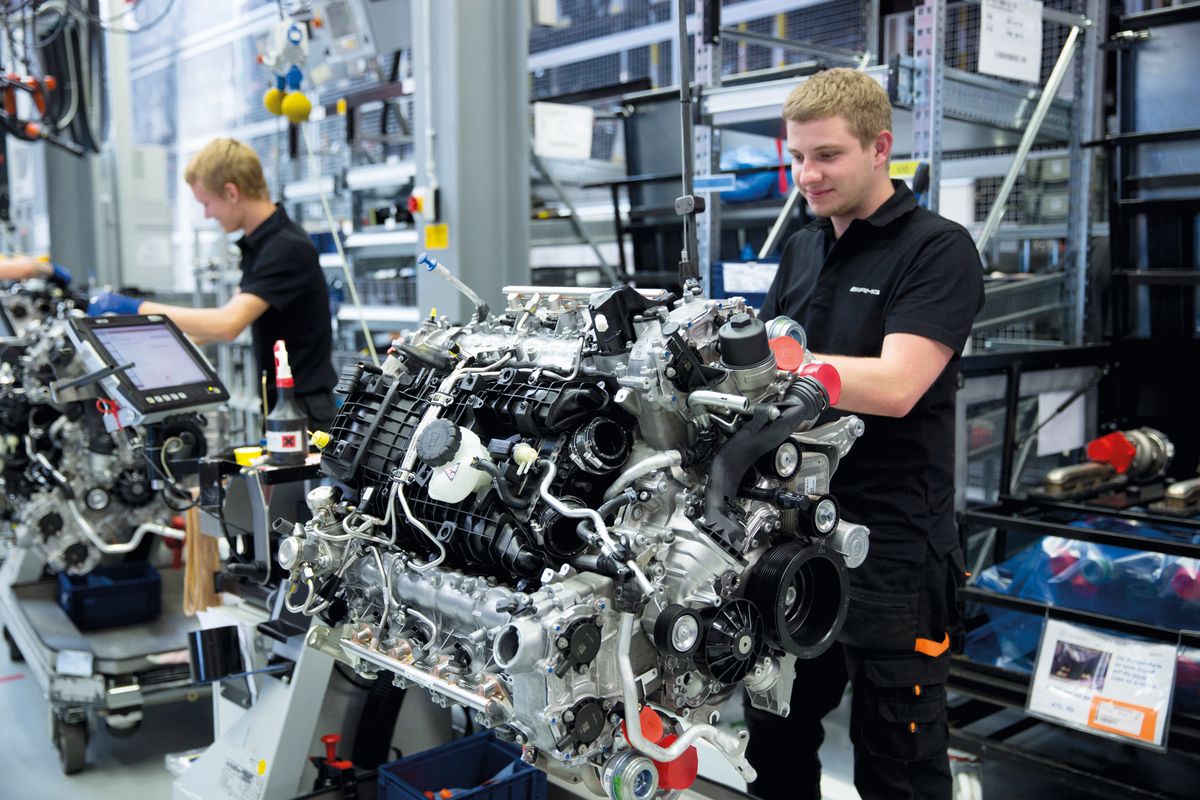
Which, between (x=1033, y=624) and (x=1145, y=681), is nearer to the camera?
(x=1145, y=681)

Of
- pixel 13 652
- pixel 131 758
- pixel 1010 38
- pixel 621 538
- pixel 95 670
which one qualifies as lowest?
pixel 131 758

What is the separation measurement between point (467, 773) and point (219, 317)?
1548 mm

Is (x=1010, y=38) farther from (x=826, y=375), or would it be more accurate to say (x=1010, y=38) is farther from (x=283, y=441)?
(x=283, y=441)

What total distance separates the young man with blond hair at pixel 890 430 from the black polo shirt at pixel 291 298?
174 centimetres

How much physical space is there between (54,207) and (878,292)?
23.4ft

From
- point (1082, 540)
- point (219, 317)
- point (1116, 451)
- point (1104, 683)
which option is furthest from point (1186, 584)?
point (219, 317)

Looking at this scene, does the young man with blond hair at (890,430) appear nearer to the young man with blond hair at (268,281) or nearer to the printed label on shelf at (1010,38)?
the printed label on shelf at (1010,38)

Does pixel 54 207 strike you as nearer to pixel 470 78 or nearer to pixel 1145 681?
pixel 470 78

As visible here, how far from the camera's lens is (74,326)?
2.66 meters

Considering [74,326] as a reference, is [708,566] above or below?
below

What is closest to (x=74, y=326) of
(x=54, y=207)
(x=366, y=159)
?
(x=366, y=159)

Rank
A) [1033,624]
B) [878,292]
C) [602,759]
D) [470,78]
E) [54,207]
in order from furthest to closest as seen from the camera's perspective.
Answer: [54,207] → [470,78] → [1033,624] → [878,292] → [602,759]

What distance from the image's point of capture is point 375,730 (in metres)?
2.38

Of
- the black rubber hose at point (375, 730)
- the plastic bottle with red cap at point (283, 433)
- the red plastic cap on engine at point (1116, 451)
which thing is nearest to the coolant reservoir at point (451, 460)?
the plastic bottle with red cap at point (283, 433)
